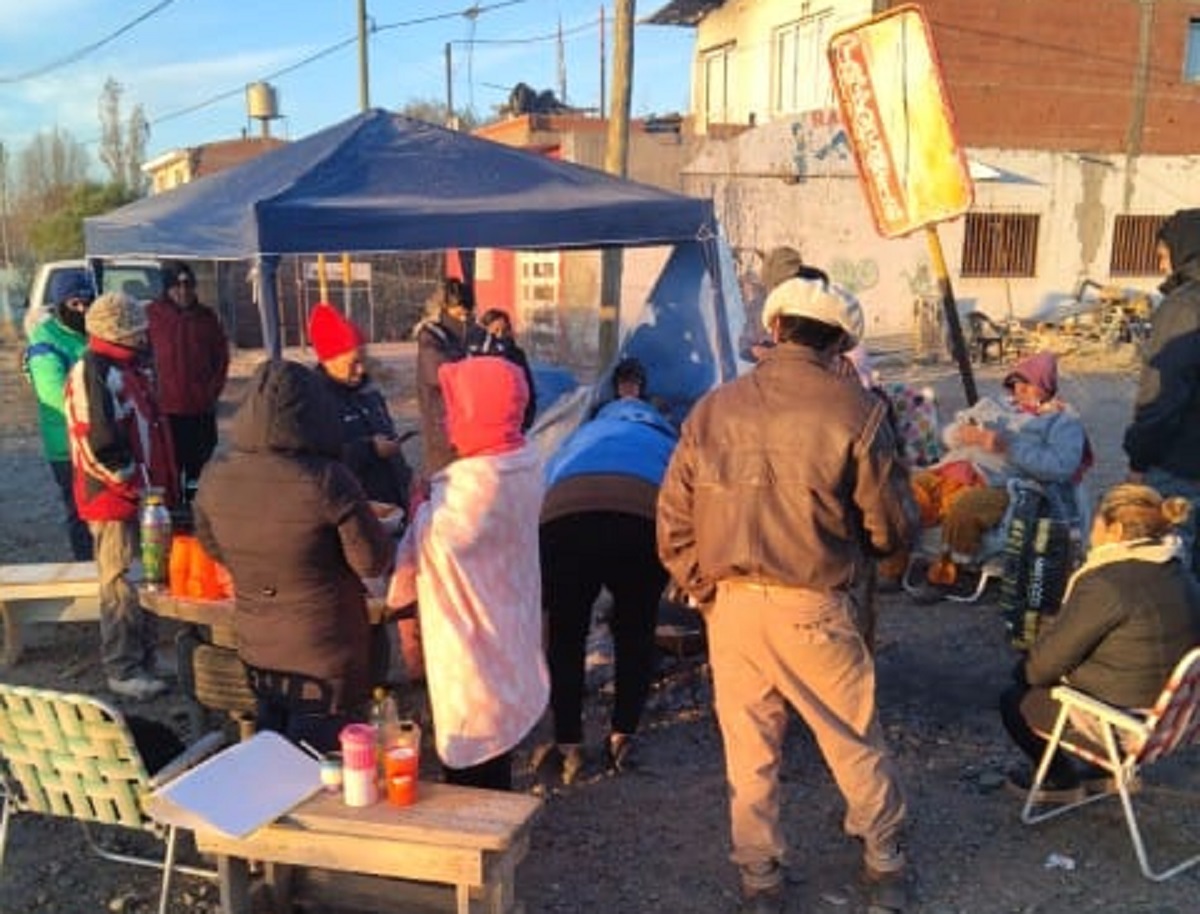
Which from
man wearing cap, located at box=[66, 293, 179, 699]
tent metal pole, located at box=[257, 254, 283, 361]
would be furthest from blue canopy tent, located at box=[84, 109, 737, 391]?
man wearing cap, located at box=[66, 293, 179, 699]

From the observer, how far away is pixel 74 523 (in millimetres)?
5941

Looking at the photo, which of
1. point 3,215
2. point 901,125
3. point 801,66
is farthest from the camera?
point 3,215

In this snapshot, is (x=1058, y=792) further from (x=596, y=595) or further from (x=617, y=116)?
(x=617, y=116)

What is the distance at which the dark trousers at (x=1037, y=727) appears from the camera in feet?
12.0

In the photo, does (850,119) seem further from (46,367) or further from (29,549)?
(29,549)

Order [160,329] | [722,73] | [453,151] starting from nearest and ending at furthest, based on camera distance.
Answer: [453,151], [160,329], [722,73]

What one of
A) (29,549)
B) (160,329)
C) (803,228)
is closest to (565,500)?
(160,329)

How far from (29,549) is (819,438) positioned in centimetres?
630

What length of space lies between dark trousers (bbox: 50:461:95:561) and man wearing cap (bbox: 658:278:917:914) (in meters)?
3.99

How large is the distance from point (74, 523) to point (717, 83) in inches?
819

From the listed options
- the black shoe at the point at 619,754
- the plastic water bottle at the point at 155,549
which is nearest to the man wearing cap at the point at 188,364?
the plastic water bottle at the point at 155,549

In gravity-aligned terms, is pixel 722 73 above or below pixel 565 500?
above

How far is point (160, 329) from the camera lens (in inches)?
277

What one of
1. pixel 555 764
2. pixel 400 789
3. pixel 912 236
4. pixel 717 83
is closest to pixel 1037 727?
pixel 555 764
